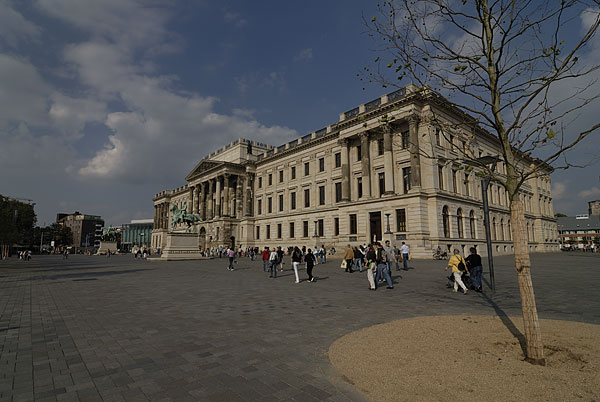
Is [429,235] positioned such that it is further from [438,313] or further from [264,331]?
[264,331]

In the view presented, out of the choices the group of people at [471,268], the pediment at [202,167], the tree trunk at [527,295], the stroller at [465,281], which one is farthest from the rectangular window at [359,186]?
the tree trunk at [527,295]

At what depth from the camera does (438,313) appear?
7945mm

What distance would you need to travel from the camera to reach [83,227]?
157000mm

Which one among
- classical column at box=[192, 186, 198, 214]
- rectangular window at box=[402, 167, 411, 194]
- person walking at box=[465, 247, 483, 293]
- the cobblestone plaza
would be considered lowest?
the cobblestone plaza

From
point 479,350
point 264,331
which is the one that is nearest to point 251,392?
point 264,331

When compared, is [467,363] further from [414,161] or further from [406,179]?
[406,179]

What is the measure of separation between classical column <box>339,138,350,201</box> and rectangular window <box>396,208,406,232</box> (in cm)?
739

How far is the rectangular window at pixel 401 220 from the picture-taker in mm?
32372

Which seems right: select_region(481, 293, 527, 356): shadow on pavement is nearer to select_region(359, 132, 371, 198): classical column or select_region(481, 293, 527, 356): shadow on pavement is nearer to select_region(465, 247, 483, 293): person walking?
select_region(465, 247, 483, 293): person walking

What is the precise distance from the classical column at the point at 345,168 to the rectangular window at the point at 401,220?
7386mm

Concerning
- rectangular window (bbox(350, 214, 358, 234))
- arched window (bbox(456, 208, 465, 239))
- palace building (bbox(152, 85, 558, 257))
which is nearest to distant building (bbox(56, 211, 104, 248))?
palace building (bbox(152, 85, 558, 257))

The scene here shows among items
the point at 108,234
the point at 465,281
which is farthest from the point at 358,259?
the point at 108,234

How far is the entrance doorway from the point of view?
34.6 m

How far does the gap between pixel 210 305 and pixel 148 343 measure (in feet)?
11.9
